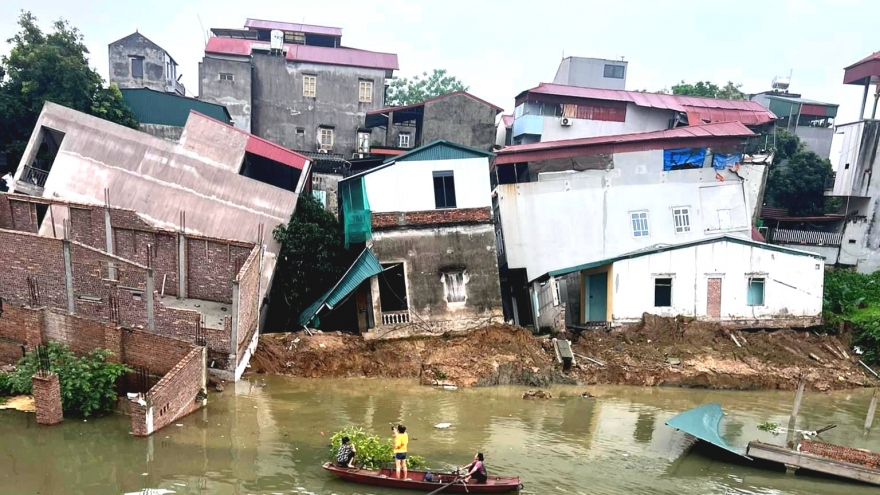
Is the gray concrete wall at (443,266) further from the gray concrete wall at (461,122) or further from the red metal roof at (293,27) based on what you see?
the red metal roof at (293,27)

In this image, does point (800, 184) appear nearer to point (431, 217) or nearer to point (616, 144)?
point (616, 144)

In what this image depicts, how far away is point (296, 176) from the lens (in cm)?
2683

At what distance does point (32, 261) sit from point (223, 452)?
342 inches

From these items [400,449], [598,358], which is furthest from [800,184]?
[400,449]

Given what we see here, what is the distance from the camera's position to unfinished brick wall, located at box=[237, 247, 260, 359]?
16.9m

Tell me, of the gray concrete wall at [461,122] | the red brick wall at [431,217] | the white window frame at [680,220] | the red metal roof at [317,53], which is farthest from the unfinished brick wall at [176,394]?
the red metal roof at [317,53]

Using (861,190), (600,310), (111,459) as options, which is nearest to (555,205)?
(600,310)

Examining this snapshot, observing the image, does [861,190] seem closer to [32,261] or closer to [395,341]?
[395,341]

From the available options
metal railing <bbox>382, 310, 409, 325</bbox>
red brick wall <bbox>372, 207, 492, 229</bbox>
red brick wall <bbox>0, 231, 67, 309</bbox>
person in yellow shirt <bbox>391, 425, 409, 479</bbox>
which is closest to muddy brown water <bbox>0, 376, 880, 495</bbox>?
person in yellow shirt <bbox>391, 425, 409, 479</bbox>

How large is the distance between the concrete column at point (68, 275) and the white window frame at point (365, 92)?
2124cm

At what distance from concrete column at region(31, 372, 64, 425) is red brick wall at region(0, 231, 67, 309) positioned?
12.6 ft

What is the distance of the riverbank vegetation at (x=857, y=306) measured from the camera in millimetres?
21219

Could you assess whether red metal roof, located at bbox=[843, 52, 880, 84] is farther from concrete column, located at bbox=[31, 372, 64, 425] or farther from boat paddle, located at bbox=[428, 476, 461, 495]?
concrete column, located at bbox=[31, 372, 64, 425]

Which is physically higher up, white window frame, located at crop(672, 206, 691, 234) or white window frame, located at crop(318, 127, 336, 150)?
white window frame, located at crop(318, 127, 336, 150)
